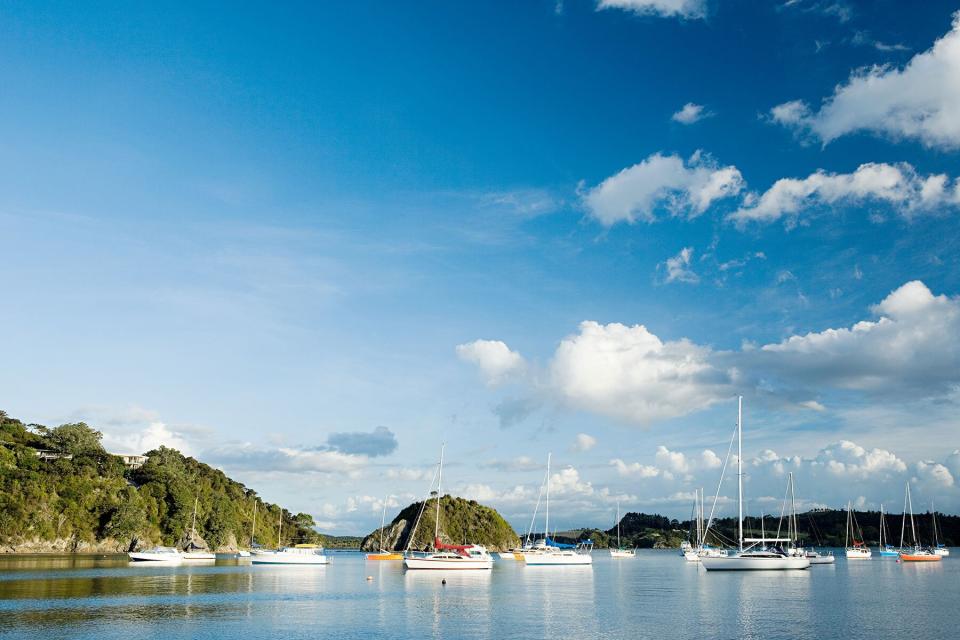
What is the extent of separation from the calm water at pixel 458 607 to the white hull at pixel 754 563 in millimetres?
10066

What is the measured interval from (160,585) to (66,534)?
348 ft

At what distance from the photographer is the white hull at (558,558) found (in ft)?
493

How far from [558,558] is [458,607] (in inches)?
3430

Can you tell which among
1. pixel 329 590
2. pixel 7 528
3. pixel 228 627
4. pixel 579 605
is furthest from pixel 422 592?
pixel 7 528

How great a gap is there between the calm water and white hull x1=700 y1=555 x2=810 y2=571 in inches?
396

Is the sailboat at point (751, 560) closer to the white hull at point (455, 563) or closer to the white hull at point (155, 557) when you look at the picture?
the white hull at point (455, 563)

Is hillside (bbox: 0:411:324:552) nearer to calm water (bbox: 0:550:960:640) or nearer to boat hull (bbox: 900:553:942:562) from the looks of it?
calm water (bbox: 0:550:960:640)

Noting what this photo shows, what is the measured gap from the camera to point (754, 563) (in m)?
118

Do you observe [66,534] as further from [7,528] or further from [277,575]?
[277,575]

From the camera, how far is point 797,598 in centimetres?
7900

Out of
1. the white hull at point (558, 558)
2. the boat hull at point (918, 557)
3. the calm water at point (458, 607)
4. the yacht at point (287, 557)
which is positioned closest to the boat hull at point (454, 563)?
the calm water at point (458, 607)

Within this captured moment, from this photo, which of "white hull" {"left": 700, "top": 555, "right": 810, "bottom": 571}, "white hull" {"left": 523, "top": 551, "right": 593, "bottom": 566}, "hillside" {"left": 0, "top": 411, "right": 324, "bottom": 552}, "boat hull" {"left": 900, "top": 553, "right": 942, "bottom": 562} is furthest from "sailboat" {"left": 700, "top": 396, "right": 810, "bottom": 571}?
"hillside" {"left": 0, "top": 411, "right": 324, "bottom": 552}

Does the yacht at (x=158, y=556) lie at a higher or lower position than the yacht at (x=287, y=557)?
higher

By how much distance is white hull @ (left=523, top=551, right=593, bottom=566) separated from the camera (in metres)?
150
